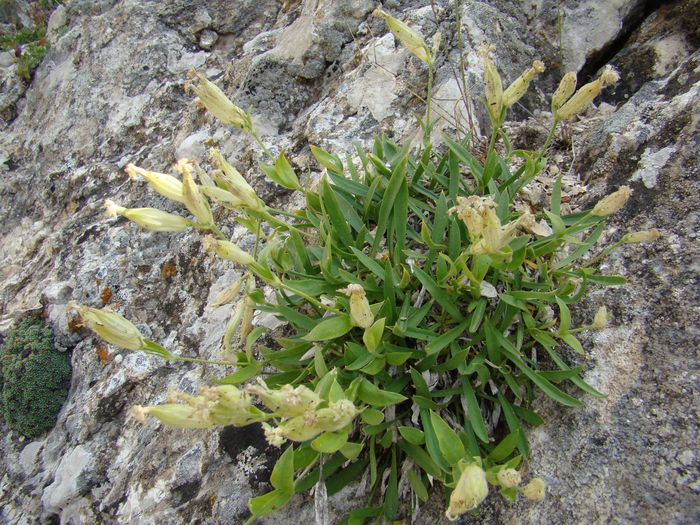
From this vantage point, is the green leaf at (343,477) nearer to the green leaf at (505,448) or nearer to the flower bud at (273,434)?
the green leaf at (505,448)

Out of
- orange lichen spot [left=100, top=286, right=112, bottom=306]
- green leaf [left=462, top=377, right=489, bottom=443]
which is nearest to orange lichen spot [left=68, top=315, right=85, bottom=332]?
orange lichen spot [left=100, top=286, right=112, bottom=306]

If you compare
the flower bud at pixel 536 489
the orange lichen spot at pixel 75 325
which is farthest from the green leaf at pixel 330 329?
the orange lichen spot at pixel 75 325

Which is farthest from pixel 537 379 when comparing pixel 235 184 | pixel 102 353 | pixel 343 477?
pixel 102 353

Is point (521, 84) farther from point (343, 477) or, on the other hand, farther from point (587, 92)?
point (343, 477)

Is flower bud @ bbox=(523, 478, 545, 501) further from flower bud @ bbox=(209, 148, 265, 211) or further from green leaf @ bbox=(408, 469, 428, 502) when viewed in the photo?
flower bud @ bbox=(209, 148, 265, 211)

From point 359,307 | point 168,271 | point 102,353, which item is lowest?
point 102,353

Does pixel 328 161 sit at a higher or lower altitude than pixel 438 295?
higher
